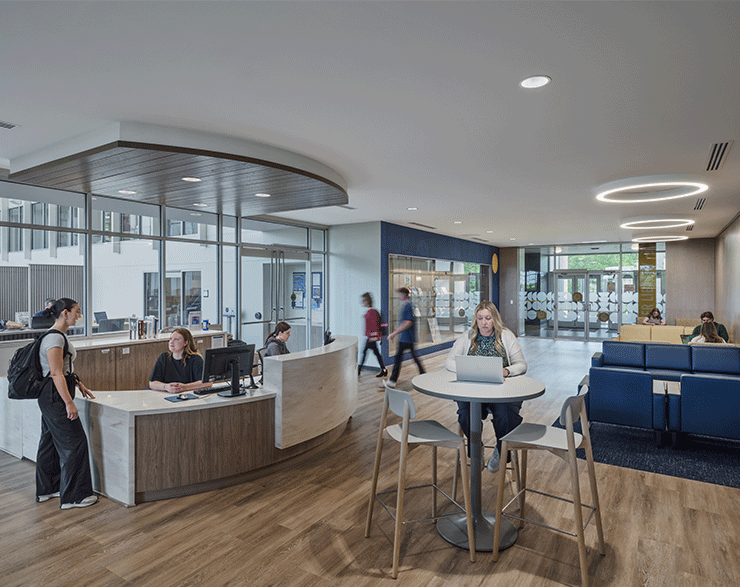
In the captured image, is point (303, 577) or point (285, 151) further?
point (285, 151)

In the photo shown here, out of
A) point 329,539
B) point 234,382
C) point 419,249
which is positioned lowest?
point 329,539

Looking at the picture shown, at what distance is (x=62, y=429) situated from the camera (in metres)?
3.61

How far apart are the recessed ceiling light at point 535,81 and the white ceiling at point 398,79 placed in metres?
0.05

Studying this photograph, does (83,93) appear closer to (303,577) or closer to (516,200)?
(303,577)

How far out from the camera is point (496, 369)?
321cm

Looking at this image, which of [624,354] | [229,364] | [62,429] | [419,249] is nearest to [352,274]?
[419,249]

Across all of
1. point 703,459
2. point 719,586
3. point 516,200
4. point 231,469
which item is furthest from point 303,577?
point 516,200

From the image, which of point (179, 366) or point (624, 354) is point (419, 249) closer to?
point (624, 354)

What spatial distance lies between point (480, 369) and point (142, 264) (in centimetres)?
556

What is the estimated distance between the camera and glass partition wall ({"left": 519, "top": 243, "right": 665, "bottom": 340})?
14.0m

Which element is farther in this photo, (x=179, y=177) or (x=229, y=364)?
(x=179, y=177)

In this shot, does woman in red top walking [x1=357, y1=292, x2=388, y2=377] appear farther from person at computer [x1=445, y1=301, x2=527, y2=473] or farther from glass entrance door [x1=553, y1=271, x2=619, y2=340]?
glass entrance door [x1=553, y1=271, x2=619, y2=340]

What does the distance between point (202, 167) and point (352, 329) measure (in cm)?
584

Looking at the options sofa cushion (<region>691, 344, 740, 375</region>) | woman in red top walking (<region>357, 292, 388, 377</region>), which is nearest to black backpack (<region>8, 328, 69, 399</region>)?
woman in red top walking (<region>357, 292, 388, 377</region>)
